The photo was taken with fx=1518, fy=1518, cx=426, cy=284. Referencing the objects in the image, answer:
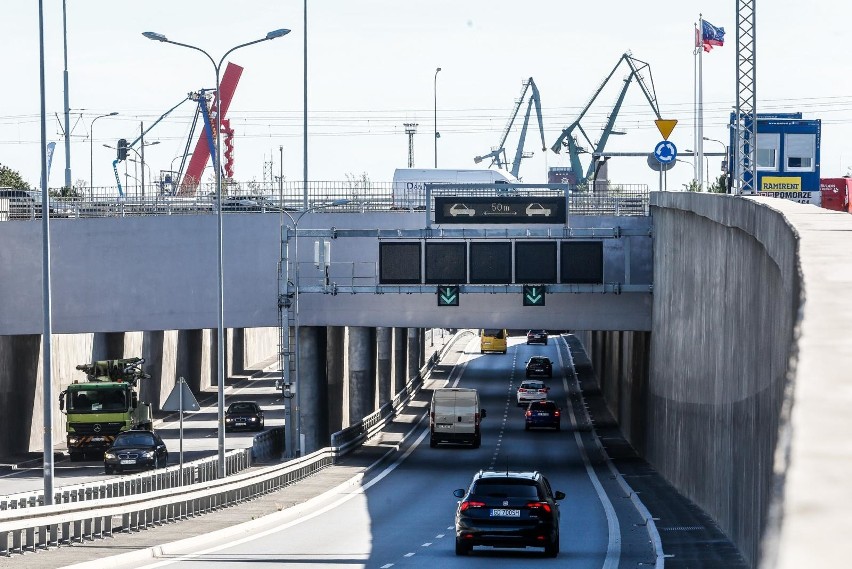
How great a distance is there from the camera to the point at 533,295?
5266cm

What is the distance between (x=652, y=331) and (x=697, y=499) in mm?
18348

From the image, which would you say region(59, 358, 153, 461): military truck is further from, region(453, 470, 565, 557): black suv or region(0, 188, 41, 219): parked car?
region(453, 470, 565, 557): black suv

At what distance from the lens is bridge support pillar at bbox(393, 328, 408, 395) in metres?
109

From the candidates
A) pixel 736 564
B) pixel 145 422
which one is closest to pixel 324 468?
pixel 145 422

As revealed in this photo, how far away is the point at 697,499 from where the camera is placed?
35.1 metres

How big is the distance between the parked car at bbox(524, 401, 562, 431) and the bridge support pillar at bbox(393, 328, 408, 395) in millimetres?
33891

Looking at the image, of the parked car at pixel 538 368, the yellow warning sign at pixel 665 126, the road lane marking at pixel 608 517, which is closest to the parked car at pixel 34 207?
the road lane marking at pixel 608 517

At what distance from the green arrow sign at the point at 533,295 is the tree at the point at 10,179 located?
54.6 meters

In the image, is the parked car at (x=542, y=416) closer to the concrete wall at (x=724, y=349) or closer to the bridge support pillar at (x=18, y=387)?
the concrete wall at (x=724, y=349)

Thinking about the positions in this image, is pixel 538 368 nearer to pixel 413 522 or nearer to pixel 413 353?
pixel 413 353

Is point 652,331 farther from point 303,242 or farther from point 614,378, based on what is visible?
point 614,378

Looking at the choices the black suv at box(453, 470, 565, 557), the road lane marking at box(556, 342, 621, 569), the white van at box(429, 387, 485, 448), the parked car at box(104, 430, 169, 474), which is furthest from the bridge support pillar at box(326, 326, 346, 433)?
the black suv at box(453, 470, 565, 557)

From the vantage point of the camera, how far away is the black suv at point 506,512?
23656mm

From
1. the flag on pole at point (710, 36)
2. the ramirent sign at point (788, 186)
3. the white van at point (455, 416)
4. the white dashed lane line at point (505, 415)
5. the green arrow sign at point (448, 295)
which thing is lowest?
the white dashed lane line at point (505, 415)
